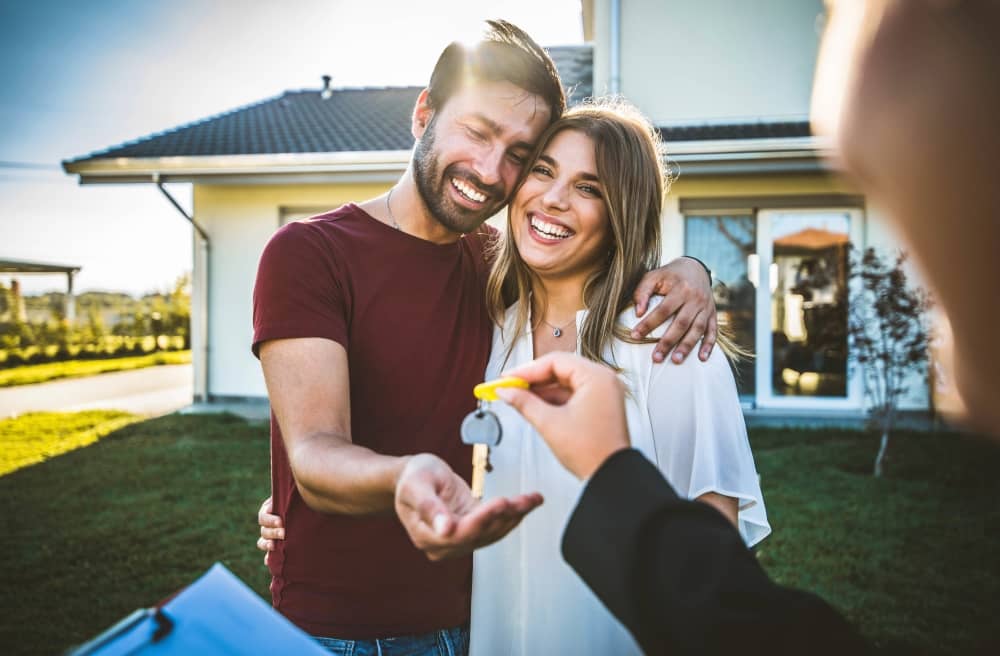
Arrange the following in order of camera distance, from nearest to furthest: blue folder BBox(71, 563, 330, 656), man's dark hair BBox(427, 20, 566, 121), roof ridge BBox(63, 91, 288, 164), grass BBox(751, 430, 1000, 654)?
blue folder BBox(71, 563, 330, 656) → man's dark hair BBox(427, 20, 566, 121) → grass BBox(751, 430, 1000, 654) → roof ridge BBox(63, 91, 288, 164)

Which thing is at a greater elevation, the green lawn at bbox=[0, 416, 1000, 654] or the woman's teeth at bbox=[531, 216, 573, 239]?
the woman's teeth at bbox=[531, 216, 573, 239]

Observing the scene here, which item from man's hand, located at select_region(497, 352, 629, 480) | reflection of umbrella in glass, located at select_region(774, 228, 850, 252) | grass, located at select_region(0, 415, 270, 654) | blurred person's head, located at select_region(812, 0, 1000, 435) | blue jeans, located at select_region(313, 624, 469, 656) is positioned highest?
reflection of umbrella in glass, located at select_region(774, 228, 850, 252)

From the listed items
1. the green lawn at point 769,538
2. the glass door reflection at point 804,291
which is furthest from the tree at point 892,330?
the glass door reflection at point 804,291

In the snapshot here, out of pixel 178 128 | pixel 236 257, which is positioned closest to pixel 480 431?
pixel 236 257

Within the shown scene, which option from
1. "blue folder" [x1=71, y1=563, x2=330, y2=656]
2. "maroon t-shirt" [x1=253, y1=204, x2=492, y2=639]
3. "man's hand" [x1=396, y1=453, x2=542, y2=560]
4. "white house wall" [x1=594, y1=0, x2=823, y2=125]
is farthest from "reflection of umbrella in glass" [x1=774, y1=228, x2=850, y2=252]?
"blue folder" [x1=71, y1=563, x2=330, y2=656]

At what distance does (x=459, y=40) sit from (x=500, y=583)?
71.5 inches

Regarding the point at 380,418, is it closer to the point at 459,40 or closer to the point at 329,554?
the point at 329,554

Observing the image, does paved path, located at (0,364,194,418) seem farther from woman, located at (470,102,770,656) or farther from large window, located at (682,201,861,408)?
woman, located at (470,102,770,656)

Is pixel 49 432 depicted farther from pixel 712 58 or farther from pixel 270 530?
pixel 712 58

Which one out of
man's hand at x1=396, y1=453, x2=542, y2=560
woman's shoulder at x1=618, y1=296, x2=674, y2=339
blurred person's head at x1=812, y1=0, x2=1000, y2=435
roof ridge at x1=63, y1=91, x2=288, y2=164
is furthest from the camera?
roof ridge at x1=63, y1=91, x2=288, y2=164

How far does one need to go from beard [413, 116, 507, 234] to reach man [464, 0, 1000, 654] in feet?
4.88

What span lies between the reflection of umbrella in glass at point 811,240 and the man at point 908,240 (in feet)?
32.1

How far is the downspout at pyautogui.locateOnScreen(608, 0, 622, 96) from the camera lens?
9625 millimetres

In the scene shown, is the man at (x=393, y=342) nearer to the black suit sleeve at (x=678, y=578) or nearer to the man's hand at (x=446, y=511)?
the man's hand at (x=446, y=511)
